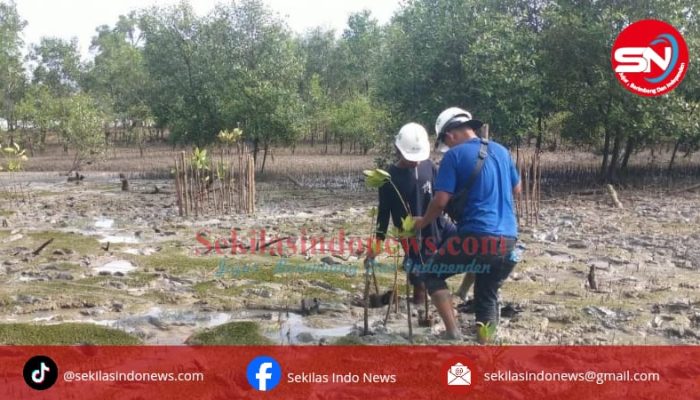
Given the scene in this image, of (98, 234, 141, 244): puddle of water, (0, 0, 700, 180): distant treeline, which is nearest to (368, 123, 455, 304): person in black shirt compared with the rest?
(98, 234, 141, 244): puddle of water

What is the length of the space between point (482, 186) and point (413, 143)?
0.95 m

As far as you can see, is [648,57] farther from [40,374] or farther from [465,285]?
[40,374]

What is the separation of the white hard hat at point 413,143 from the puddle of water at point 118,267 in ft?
14.3

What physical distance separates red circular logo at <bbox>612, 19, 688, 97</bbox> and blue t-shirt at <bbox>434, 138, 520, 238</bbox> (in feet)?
28.2

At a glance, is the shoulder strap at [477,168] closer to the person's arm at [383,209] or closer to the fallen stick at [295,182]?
the person's arm at [383,209]

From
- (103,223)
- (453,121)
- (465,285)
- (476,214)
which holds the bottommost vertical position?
(103,223)

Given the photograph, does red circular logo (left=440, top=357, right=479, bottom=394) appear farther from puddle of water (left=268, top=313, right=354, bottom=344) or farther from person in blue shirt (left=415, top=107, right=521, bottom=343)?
puddle of water (left=268, top=313, right=354, bottom=344)

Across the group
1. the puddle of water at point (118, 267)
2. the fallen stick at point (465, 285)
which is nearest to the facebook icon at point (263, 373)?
the fallen stick at point (465, 285)

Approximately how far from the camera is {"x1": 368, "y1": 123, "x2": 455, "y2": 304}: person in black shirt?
199 inches

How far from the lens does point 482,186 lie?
13.9 feet

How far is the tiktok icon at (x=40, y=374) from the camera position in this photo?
327 centimetres

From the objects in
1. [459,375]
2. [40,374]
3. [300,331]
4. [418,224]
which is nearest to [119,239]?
[300,331]

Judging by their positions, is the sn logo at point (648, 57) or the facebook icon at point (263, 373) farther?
the sn logo at point (648, 57)

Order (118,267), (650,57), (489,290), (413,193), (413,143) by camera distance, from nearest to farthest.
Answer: (489,290) < (413,143) < (413,193) < (118,267) < (650,57)
